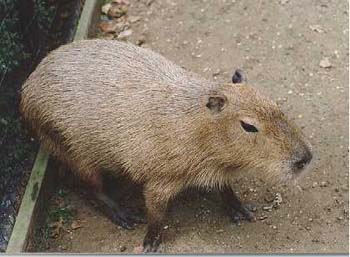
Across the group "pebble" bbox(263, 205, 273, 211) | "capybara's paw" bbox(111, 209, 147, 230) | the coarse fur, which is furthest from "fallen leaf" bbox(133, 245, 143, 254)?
"pebble" bbox(263, 205, 273, 211)

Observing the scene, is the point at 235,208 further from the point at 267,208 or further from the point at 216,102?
the point at 216,102

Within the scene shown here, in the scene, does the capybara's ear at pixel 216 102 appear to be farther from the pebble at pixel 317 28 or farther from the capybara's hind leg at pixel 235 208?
the pebble at pixel 317 28

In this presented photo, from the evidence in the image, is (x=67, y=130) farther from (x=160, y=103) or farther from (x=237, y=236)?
(x=237, y=236)

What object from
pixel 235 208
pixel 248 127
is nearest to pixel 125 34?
pixel 235 208

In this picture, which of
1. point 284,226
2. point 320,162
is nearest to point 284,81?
point 320,162

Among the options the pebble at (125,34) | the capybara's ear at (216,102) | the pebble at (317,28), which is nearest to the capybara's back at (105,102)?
the capybara's ear at (216,102)

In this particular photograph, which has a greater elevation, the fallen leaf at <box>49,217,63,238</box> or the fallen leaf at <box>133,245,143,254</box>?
the fallen leaf at <box>133,245,143,254</box>

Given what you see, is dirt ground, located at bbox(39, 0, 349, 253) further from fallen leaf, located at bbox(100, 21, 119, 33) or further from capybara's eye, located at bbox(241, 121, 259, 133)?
capybara's eye, located at bbox(241, 121, 259, 133)
